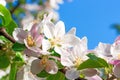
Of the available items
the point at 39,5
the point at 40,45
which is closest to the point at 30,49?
the point at 40,45

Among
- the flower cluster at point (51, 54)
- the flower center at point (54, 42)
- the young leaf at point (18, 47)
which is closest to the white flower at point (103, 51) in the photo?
the flower cluster at point (51, 54)

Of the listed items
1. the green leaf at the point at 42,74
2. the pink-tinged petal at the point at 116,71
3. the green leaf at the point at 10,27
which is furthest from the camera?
the green leaf at the point at 10,27

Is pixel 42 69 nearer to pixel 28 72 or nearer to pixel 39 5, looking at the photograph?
pixel 28 72

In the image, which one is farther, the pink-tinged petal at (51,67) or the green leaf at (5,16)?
the green leaf at (5,16)

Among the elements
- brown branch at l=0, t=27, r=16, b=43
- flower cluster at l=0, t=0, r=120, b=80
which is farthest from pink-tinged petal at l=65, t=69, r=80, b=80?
brown branch at l=0, t=27, r=16, b=43

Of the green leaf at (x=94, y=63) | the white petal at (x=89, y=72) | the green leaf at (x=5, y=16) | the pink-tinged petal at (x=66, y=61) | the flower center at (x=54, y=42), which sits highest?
the green leaf at (x=5, y=16)

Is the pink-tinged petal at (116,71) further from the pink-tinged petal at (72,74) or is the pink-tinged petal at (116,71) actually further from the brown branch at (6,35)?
the brown branch at (6,35)

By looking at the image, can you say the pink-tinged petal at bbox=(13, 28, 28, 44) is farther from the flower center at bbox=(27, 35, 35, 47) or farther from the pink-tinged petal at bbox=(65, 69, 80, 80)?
the pink-tinged petal at bbox=(65, 69, 80, 80)
